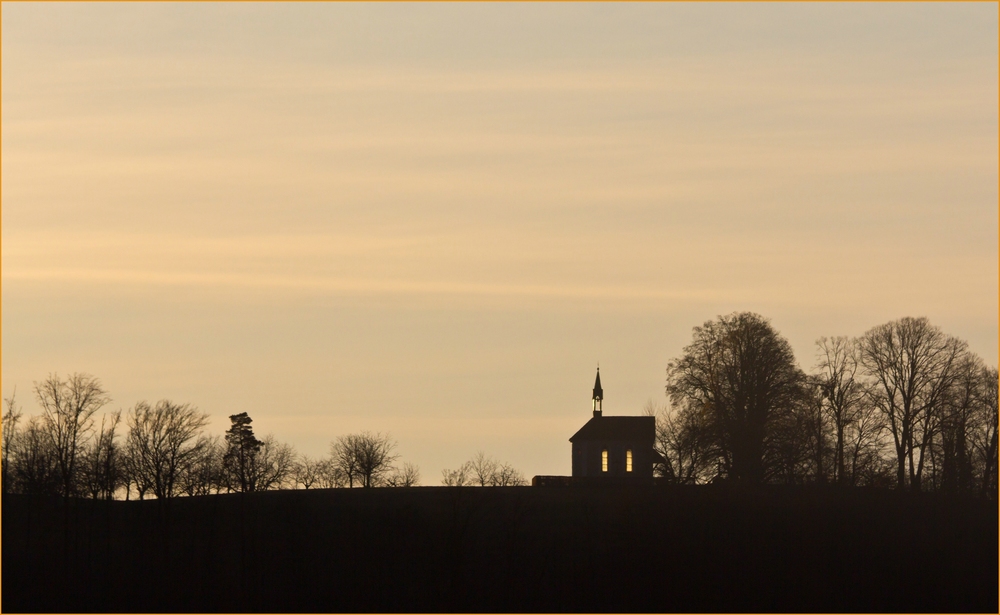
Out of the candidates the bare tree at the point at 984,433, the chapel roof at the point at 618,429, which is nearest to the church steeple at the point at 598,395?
the chapel roof at the point at 618,429

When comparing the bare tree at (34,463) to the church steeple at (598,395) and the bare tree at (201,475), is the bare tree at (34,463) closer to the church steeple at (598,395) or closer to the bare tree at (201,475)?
the bare tree at (201,475)

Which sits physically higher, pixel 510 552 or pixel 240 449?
pixel 240 449

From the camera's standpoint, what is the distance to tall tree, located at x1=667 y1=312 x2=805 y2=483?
111312mm

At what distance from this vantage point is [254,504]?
369 feet

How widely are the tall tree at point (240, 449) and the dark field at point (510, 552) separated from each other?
11586 mm

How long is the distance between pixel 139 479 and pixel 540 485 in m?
26.3

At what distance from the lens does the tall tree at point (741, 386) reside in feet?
365

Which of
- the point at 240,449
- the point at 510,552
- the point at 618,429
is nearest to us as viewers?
the point at 510,552

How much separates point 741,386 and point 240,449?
3583 cm

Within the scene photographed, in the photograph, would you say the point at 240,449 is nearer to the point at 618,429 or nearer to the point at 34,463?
the point at 34,463

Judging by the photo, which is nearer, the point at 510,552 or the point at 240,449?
the point at 510,552

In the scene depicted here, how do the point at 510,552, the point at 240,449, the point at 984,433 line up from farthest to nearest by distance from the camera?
the point at 240,449, the point at 984,433, the point at 510,552

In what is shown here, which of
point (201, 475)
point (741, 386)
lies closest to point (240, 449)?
point (201, 475)

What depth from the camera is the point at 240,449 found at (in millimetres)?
128125
